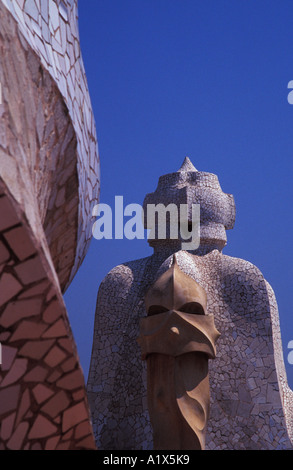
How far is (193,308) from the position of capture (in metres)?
4.42

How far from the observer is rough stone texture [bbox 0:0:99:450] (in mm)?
1746

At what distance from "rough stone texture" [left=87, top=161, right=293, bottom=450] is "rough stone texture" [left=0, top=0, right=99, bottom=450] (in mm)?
4833

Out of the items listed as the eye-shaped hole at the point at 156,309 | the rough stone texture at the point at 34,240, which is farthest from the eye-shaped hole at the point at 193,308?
the rough stone texture at the point at 34,240

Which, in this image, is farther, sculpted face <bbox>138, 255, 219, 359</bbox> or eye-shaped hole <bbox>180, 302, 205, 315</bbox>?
eye-shaped hole <bbox>180, 302, 205, 315</bbox>

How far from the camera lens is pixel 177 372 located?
166 inches


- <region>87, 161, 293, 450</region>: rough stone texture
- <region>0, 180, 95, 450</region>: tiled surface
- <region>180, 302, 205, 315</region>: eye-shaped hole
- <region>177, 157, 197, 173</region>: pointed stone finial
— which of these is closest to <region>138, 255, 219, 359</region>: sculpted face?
<region>180, 302, 205, 315</region>: eye-shaped hole

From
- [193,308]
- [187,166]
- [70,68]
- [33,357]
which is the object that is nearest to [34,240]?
[33,357]

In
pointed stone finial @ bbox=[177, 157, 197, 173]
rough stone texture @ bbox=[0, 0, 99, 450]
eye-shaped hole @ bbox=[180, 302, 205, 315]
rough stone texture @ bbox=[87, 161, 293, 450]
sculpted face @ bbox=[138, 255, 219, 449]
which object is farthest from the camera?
pointed stone finial @ bbox=[177, 157, 197, 173]

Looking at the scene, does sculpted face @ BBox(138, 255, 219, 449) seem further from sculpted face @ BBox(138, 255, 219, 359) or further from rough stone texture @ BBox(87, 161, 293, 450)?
rough stone texture @ BBox(87, 161, 293, 450)

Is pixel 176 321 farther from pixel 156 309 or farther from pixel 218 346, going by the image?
pixel 218 346

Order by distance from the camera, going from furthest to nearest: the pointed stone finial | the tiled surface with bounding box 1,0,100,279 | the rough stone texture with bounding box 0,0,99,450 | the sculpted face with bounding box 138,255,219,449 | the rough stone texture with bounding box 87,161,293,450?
the pointed stone finial, the rough stone texture with bounding box 87,161,293,450, the sculpted face with bounding box 138,255,219,449, the tiled surface with bounding box 1,0,100,279, the rough stone texture with bounding box 0,0,99,450

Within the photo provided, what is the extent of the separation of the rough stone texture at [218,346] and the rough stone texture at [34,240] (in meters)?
4.83
